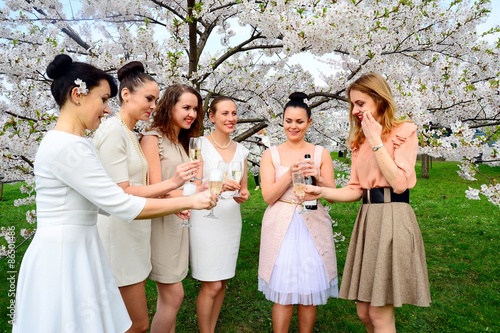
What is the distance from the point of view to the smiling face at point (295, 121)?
3.43 m

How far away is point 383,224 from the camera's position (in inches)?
107

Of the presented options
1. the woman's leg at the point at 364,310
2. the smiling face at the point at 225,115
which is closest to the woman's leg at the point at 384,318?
the woman's leg at the point at 364,310

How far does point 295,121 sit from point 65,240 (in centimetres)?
219

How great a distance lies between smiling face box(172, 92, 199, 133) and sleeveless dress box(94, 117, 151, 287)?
0.54m

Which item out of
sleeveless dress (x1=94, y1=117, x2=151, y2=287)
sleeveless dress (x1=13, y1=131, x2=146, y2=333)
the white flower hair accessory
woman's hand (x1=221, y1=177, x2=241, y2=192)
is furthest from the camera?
woman's hand (x1=221, y1=177, x2=241, y2=192)

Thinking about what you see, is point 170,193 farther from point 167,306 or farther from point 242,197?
point 167,306

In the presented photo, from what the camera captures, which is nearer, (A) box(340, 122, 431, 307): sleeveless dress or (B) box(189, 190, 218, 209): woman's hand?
(B) box(189, 190, 218, 209): woman's hand

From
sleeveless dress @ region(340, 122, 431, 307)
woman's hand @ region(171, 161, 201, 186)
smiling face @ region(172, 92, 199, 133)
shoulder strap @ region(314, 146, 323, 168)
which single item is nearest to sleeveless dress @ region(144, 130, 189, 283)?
smiling face @ region(172, 92, 199, 133)

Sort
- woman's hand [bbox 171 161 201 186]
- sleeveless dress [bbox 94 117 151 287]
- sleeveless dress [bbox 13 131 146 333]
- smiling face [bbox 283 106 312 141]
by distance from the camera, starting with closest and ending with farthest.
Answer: sleeveless dress [bbox 13 131 146 333]
woman's hand [bbox 171 161 201 186]
sleeveless dress [bbox 94 117 151 287]
smiling face [bbox 283 106 312 141]

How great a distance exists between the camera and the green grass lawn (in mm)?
4531

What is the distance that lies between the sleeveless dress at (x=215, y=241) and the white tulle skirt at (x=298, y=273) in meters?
0.46

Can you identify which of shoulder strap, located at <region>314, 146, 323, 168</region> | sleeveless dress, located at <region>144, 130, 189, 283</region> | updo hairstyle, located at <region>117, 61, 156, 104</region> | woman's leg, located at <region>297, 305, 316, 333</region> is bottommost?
woman's leg, located at <region>297, 305, 316, 333</region>

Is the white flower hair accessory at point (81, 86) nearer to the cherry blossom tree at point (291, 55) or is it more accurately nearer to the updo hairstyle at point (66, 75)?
the updo hairstyle at point (66, 75)

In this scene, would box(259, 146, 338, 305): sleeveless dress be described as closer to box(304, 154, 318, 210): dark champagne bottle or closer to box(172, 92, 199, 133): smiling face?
box(304, 154, 318, 210): dark champagne bottle
